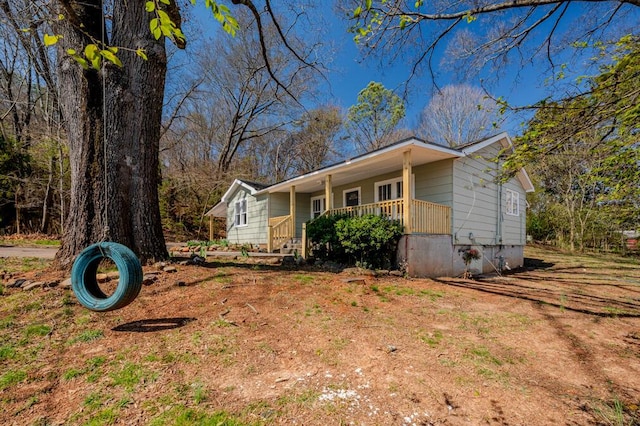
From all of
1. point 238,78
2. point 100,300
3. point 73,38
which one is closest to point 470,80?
point 100,300

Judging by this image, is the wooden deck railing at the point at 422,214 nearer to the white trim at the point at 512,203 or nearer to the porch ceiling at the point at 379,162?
the porch ceiling at the point at 379,162

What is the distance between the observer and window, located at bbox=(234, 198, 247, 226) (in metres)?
16.0

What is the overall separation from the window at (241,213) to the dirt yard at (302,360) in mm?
11393

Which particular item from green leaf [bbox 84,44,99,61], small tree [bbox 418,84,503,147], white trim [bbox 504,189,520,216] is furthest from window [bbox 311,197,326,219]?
green leaf [bbox 84,44,99,61]

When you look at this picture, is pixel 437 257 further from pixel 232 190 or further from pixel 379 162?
pixel 232 190

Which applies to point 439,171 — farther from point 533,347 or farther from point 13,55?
point 13,55

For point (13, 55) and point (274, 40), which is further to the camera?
point (274, 40)

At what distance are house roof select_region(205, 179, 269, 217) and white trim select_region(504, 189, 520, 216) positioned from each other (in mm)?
10404

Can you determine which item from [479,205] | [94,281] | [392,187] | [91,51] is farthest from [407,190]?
[91,51]

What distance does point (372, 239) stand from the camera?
7426mm

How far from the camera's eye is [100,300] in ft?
9.97

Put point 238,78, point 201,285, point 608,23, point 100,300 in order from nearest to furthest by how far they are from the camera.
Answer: point 100,300 < point 608,23 < point 201,285 < point 238,78

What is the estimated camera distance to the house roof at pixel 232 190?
1445 cm

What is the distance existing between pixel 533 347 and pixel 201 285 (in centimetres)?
451
